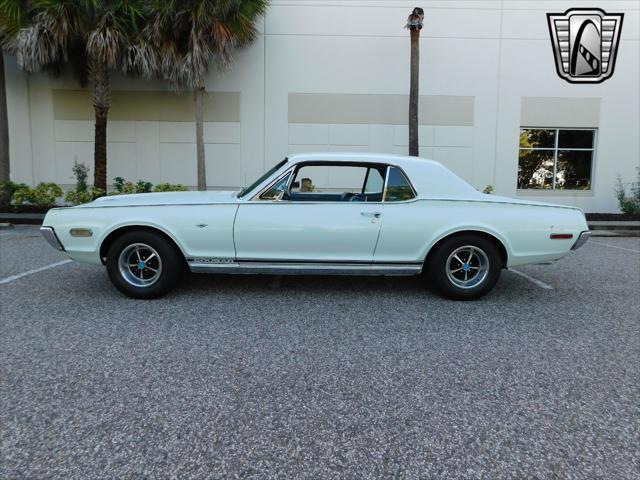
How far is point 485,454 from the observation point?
2184 millimetres

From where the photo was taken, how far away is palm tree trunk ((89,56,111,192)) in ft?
36.9

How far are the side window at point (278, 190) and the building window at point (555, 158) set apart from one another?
1054 centimetres

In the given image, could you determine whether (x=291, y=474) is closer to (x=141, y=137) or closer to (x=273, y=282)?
(x=273, y=282)

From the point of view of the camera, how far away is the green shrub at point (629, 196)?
497 inches

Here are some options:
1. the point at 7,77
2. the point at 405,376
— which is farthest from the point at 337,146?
the point at 405,376

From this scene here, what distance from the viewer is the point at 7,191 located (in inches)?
464

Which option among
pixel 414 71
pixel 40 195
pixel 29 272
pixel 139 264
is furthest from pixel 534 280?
pixel 40 195

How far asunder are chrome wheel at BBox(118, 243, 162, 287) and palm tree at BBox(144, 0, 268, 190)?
7715mm

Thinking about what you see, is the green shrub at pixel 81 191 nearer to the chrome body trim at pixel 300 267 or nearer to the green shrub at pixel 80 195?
the green shrub at pixel 80 195

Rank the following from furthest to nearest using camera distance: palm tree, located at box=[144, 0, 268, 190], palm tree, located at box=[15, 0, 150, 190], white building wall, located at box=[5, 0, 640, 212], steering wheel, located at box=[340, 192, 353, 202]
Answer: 1. white building wall, located at box=[5, 0, 640, 212]
2. palm tree, located at box=[144, 0, 268, 190]
3. palm tree, located at box=[15, 0, 150, 190]
4. steering wheel, located at box=[340, 192, 353, 202]

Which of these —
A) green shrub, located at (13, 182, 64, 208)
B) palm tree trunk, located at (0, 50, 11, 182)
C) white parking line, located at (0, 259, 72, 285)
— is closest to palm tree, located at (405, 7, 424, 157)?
white parking line, located at (0, 259, 72, 285)

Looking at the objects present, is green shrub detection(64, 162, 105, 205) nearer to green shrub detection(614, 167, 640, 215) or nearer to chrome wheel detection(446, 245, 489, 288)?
chrome wheel detection(446, 245, 489, 288)

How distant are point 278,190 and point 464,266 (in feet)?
6.56

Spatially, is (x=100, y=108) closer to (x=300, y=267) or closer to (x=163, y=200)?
(x=163, y=200)
